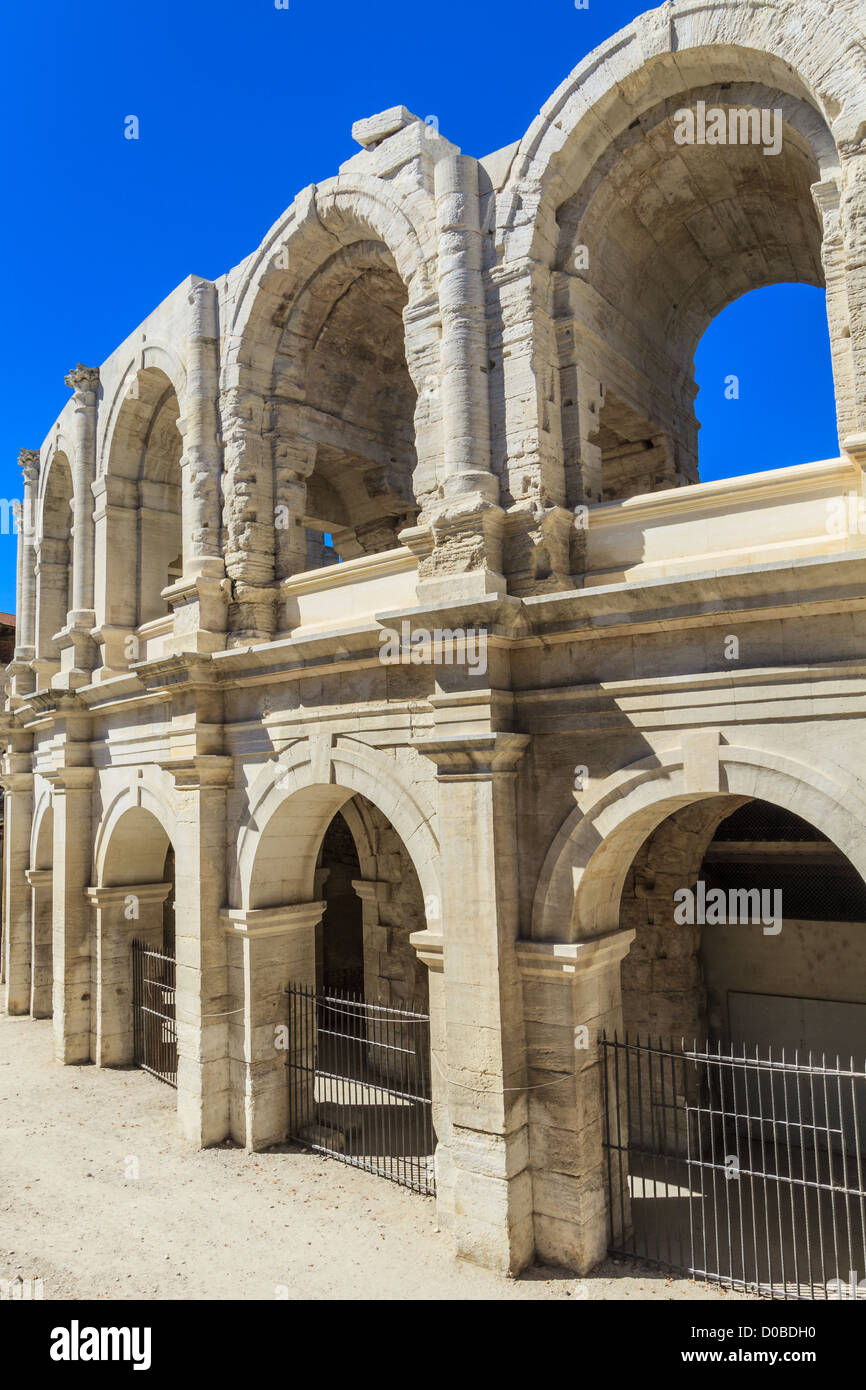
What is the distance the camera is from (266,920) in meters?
10.0

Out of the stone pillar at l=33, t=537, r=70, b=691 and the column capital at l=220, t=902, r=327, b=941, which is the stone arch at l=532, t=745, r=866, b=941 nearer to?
the column capital at l=220, t=902, r=327, b=941

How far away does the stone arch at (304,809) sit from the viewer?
27.8ft

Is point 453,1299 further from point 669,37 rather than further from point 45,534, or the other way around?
point 45,534

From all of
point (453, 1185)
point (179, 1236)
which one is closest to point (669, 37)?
point (453, 1185)

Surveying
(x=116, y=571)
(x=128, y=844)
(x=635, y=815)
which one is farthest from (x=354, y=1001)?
(x=116, y=571)

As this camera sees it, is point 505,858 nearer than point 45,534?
Yes

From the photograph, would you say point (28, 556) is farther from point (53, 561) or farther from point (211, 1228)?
point (211, 1228)

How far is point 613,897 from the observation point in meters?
7.80

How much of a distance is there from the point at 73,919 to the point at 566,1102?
904cm

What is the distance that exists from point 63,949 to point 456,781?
28.9ft

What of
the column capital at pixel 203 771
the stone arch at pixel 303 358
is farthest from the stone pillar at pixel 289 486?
the column capital at pixel 203 771

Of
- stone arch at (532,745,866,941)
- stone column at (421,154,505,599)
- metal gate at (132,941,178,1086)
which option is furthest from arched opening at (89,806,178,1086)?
Result: stone arch at (532,745,866,941)

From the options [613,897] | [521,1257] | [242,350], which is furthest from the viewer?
[242,350]

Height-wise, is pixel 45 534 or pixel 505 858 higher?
pixel 45 534
